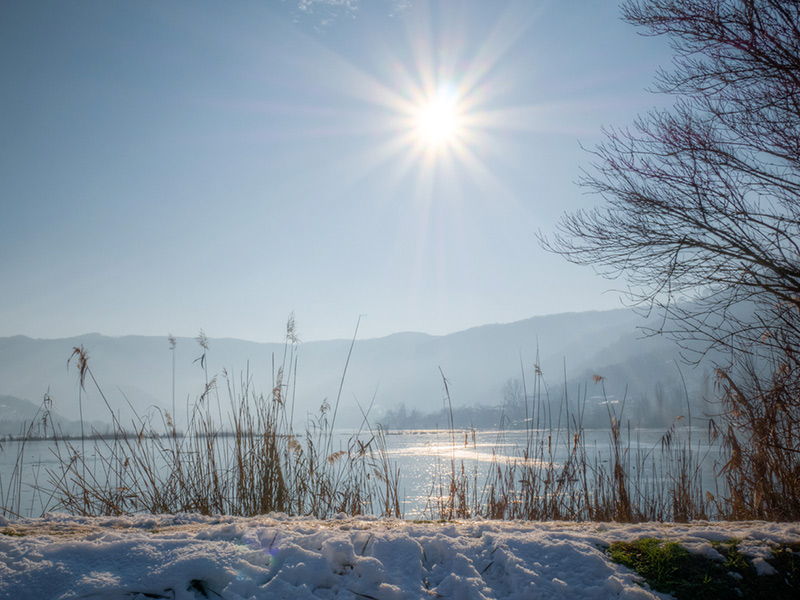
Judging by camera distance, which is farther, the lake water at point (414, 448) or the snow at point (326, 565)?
the lake water at point (414, 448)

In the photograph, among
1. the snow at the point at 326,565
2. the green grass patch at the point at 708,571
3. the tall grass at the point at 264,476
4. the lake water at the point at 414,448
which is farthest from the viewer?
the lake water at the point at 414,448

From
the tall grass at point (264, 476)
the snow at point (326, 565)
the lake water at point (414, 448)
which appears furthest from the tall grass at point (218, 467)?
the snow at point (326, 565)

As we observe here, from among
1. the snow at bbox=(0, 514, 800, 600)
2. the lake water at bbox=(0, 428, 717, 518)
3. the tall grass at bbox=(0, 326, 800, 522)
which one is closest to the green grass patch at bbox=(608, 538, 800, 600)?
the snow at bbox=(0, 514, 800, 600)

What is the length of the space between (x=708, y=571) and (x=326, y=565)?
1028mm

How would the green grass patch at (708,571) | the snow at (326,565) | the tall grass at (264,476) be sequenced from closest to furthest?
the snow at (326,565) < the green grass patch at (708,571) < the tall grass at (264,476)

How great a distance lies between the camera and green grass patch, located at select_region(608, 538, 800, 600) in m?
1.22

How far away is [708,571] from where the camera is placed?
4.17 ft

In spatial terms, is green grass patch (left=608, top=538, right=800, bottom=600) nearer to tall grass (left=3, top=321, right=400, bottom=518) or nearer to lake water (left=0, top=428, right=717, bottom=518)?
tall grass (left=3, top=321, right=400, bottom=518)

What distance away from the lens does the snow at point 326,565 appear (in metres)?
1.05

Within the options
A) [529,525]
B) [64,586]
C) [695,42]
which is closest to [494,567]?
[529,525]

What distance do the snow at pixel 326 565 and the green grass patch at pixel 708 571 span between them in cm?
4

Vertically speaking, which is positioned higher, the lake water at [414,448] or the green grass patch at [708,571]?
the green grass patch at [708,571]

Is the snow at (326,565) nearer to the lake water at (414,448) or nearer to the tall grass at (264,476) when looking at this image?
the tall grass at (264,476)

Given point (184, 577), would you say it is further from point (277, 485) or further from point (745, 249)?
point (745, 249)
